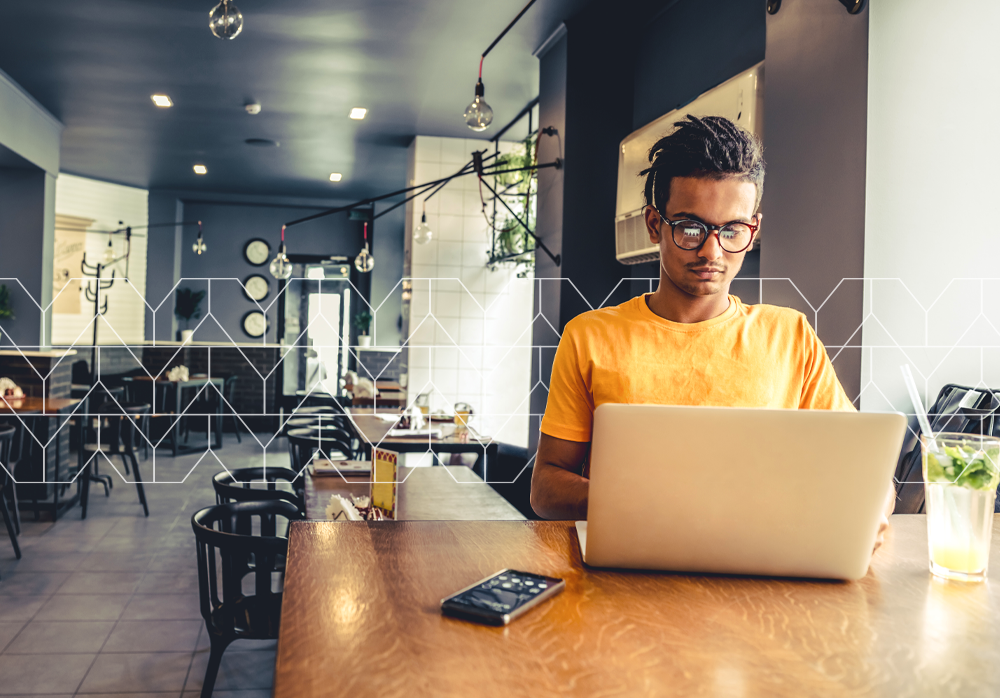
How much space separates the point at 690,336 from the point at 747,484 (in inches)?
20.5

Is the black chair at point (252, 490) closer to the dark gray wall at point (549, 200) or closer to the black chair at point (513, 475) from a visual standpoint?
the black chair at point (513, 475)

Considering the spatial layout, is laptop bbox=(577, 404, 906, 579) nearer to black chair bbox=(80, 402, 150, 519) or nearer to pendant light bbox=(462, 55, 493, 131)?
pendant light bbox=(462, 55, 493, 131)

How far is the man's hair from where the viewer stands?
49.8 inches

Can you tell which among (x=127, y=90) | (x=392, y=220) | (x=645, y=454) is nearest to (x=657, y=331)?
(x=645, y=454)

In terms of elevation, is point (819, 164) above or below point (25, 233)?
below

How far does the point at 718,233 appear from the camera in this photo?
125 centimetres

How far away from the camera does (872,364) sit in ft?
6.83

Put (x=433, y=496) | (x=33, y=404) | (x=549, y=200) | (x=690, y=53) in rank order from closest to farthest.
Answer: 1. (x=433, y=496)
2. (x=690, y=53)
3. (x=549, y=200)
4. (x=33, y=404)

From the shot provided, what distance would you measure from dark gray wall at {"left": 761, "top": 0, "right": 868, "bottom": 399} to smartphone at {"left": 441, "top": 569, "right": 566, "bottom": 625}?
1.58 metres

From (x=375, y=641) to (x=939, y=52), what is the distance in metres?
2.25

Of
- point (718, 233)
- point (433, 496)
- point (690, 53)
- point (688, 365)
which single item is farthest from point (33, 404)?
point (718, 233)

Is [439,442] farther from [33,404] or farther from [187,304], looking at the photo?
[187,304]

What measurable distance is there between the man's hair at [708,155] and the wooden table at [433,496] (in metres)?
1.29

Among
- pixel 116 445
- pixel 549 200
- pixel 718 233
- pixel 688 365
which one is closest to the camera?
pixel 718 233
